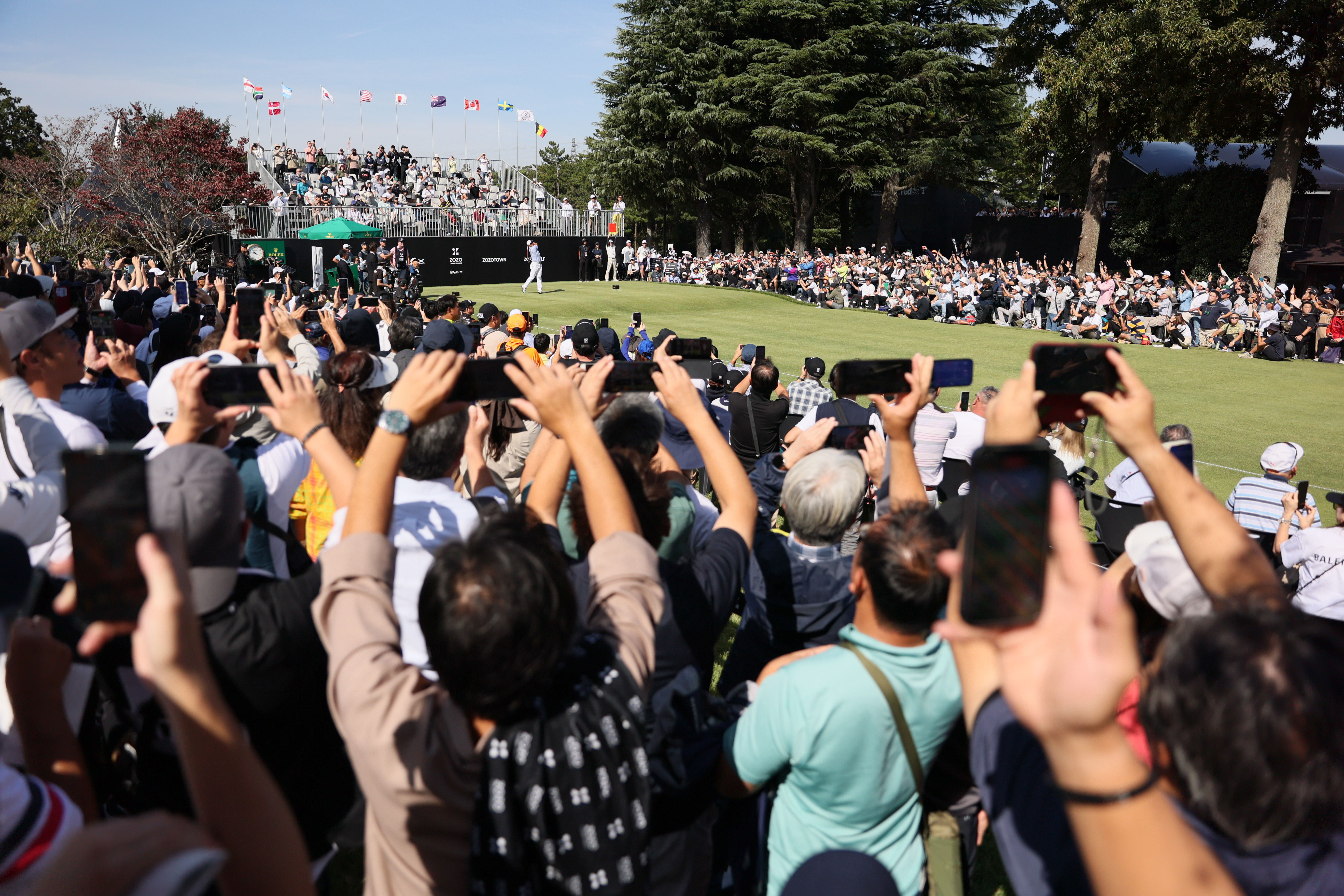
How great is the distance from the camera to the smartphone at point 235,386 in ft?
8.43

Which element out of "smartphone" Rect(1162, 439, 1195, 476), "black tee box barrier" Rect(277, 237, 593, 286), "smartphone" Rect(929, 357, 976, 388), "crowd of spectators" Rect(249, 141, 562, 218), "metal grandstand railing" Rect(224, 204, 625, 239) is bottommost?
"smartphone" Rect(1162, 439, 1195, 476)

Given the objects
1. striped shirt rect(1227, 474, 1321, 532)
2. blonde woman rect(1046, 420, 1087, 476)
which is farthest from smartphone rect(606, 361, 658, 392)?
blonde woman rect(1046, 420, 1087, 476)

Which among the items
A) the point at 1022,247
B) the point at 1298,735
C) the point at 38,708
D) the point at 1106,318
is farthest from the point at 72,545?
the point at 1022,247

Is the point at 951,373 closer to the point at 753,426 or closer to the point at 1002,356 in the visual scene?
the point at 753,426

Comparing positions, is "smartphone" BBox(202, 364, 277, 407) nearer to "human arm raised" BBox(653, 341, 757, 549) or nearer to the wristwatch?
the wristwatch

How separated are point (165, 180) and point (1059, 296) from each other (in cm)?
2880

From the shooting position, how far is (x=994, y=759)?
1.68 metres

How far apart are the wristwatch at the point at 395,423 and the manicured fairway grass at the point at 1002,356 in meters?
1.70

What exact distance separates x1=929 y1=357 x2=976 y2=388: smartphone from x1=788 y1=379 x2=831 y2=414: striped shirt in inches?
199

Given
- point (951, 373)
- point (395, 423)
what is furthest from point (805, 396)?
point (395, 423)

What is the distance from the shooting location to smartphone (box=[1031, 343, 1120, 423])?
6.96ft

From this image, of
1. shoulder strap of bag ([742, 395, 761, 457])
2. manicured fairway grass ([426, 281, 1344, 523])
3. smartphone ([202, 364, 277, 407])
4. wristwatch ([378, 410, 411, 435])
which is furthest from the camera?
manicured fairway grass ([426, 281, 1344, 523])

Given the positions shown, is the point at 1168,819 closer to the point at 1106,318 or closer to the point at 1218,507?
the point at 1218,507

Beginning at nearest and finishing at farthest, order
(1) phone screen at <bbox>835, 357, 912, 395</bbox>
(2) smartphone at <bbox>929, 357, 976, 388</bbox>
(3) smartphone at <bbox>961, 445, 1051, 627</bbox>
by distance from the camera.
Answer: (3) smartphone at <bbox>961, 445, 1051, 627</bbox>, (1) phone screen at <bbox>835, 357, 912, 395</bbox>, (2) smartphone at <bbox>929, 357, 976, 388</bbox>
